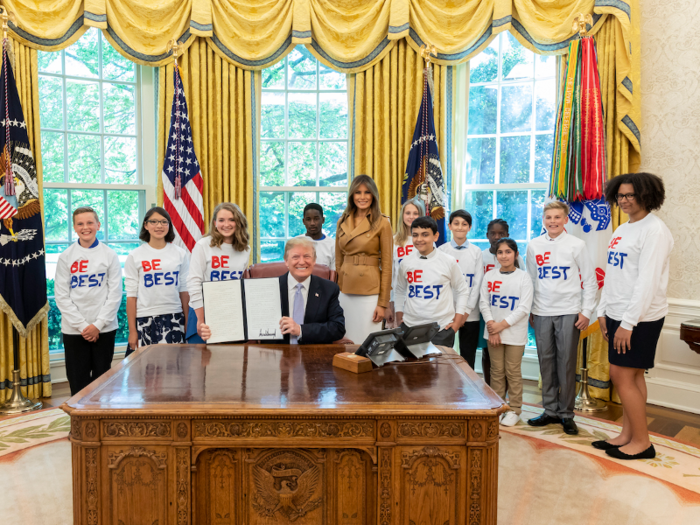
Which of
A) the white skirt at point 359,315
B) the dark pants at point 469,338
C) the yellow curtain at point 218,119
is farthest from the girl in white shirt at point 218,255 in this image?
the dark pants at point 469,338

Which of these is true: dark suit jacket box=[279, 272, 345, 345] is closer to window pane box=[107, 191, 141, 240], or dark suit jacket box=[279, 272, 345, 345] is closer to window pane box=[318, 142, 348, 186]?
window pane box=[318, 142, 348, 186]

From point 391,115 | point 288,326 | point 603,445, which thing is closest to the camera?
point 288,326

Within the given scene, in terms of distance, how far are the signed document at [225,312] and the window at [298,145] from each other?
2558 millimetres

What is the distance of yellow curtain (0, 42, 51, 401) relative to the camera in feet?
13.2

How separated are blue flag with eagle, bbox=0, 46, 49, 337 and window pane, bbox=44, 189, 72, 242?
57cm

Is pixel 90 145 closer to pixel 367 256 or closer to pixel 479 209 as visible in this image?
pixel 367 256

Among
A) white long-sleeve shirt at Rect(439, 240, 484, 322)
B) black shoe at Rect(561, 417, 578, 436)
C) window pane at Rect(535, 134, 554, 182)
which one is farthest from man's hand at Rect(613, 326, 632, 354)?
window pane at Rect(535, 134, 554, 182)

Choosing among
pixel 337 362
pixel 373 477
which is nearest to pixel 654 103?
pixel 337 362

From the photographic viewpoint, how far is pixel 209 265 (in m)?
3.24

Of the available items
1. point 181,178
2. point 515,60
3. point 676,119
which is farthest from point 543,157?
point 181,178

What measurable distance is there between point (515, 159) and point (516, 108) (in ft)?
1.50

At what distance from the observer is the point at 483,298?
11.6ft

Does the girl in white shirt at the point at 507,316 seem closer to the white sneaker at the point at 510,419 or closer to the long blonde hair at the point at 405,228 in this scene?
the white sneaker at the point at 510,419

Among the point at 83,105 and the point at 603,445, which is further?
the point at 83,105
